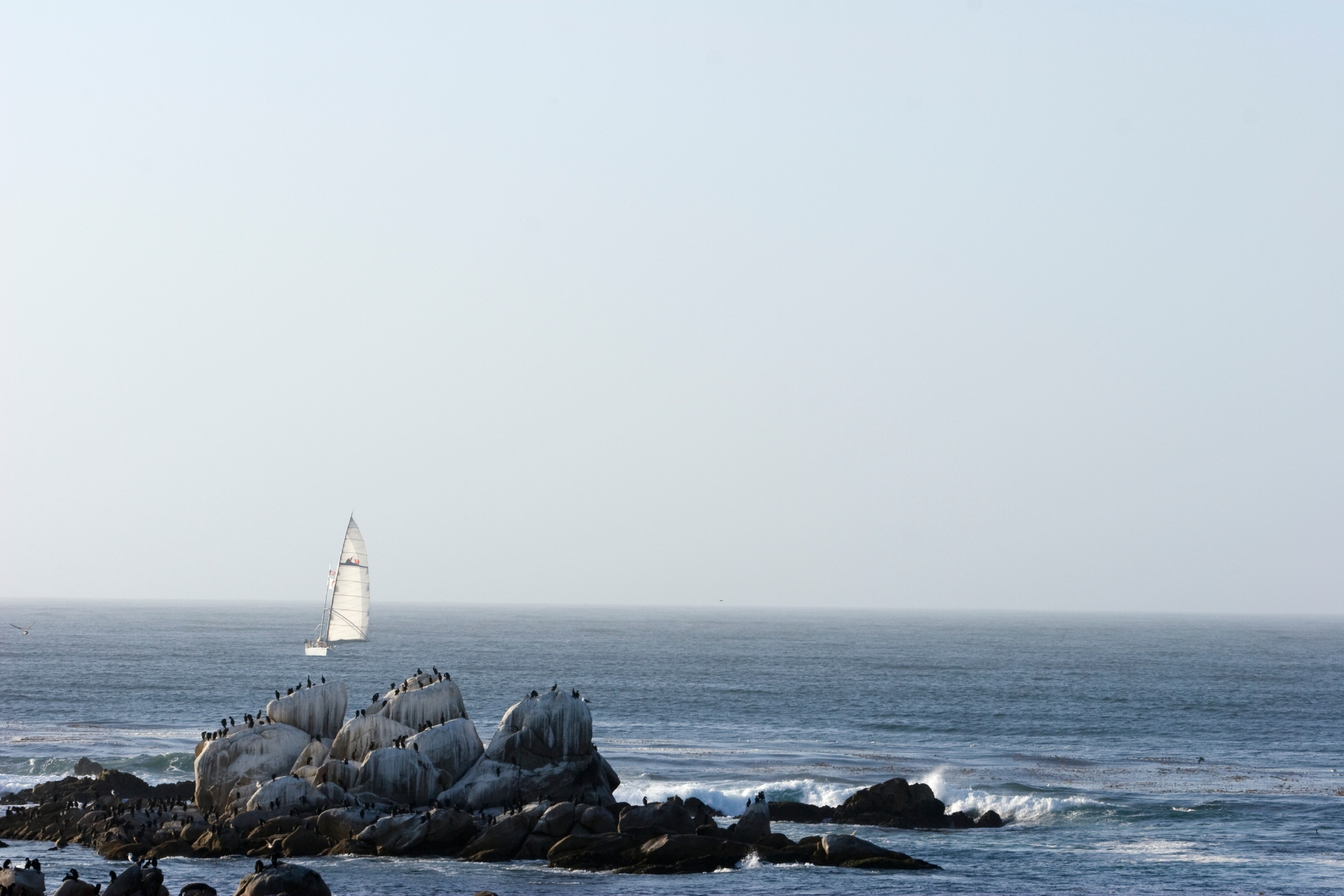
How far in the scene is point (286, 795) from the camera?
2239 inches

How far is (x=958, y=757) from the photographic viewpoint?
283 feet

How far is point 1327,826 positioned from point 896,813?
63.6 feet

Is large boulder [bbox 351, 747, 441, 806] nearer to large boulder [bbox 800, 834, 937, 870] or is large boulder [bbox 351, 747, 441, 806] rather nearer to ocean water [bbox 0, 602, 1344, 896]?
ocean water [bbox 0, 602, 1344, 896]

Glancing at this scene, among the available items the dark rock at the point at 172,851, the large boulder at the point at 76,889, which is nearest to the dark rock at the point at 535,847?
the dark rock at the point at 172,851

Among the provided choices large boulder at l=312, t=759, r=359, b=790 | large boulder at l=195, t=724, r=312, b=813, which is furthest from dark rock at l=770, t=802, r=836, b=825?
large boulder at l=195, t=724, r=312, b=813

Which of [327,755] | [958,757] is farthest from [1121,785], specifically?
[327,755]

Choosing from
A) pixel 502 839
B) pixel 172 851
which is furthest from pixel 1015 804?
pixel 172 851

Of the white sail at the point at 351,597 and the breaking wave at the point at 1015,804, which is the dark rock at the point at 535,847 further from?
the white sail at the point at 351,597

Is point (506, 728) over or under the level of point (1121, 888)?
over

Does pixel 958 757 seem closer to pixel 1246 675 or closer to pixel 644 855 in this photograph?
pixel 644 855

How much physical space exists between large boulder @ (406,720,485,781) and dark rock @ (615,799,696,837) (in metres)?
8.14

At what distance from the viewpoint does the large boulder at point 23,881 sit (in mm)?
Result: 42688

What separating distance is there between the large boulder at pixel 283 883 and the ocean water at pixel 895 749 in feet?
10.2

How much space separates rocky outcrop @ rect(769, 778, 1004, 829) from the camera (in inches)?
2482
